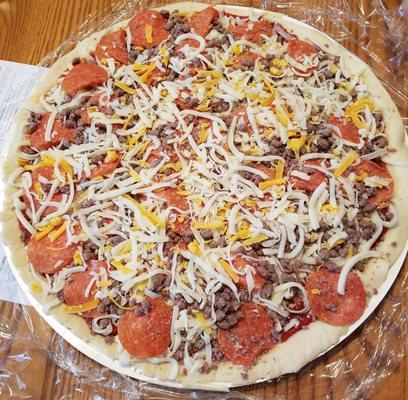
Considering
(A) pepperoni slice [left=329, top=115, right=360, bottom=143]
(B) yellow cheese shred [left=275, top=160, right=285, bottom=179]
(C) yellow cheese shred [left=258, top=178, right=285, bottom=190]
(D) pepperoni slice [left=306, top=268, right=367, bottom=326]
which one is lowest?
(D) pepperoni slice [left=306, top=268, right=367, bottom=326]

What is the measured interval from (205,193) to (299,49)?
1.00 m

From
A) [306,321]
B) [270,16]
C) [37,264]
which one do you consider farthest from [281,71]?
[37,264]

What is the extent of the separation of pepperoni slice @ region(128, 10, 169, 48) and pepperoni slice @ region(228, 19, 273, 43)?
1.27 ft

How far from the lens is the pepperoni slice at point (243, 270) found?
7.95 feet

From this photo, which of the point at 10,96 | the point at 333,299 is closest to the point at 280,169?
the point at 333,299

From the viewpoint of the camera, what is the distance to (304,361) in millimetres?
2447

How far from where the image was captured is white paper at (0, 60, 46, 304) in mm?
2924

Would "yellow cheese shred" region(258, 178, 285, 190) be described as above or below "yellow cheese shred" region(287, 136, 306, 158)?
below

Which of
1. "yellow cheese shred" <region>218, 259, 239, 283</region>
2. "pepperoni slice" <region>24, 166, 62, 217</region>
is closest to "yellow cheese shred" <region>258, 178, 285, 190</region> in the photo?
"yellow cheese shred" <region>218, 259, 239, 283</region>

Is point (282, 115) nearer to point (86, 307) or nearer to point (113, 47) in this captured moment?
point (113, 47)

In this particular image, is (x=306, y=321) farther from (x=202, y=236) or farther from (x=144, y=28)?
(x=144, y=28)

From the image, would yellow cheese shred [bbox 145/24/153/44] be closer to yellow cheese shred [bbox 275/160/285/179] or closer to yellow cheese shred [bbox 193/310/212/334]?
yellow cheese shred [bbox 275/160/285/179]

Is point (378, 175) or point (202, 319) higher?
point (378, 175)

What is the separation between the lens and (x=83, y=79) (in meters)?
2.97
